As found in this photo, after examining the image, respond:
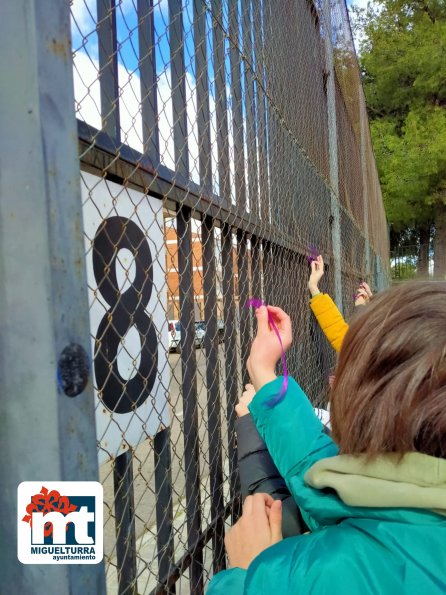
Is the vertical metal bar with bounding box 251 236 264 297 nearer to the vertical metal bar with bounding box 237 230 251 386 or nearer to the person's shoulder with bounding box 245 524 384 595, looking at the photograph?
the vertical metal bar with bounding box 237 230 251 386

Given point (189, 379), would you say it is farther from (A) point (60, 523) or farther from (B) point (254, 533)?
(A) point (60, 523)

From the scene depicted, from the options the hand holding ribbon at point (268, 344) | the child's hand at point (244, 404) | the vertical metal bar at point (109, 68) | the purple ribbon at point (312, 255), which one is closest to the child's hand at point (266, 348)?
the hand holding ribbon at point (268, 344)

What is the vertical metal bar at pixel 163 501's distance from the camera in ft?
5.62

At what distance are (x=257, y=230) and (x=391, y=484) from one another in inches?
69.5

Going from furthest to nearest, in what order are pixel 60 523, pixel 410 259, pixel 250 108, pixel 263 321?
pixel 410 259
pixel 250 108
pixel 263 321
pixel 60 523

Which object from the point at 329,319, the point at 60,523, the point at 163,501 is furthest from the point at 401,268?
the point at 60,523

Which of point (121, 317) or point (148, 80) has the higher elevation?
point (148, 80)

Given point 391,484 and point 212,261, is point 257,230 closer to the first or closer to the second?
point 212,261

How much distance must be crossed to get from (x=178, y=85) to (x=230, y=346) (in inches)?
39.0

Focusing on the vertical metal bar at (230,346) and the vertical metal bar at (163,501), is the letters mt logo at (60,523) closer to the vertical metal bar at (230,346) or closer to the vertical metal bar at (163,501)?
the vertical metal bar at (163,501)

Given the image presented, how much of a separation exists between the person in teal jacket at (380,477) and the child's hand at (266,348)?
46 centimetres

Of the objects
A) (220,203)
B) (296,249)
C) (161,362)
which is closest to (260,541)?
(161,362)

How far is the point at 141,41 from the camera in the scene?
5.14ft

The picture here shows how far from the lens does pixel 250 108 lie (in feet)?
8.64
